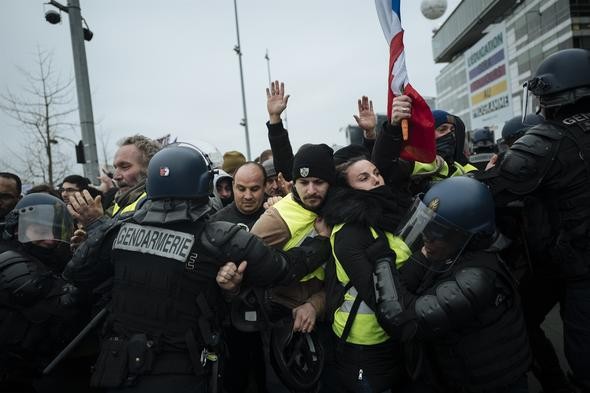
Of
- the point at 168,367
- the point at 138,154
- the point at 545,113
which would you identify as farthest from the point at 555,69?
the point at 138,154

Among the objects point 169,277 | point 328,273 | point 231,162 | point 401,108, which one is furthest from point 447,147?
point 231,162

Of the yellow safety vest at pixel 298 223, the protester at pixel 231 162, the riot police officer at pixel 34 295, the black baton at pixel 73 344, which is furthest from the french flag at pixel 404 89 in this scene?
the protester at pixel 231 162

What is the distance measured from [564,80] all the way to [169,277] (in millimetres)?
2370

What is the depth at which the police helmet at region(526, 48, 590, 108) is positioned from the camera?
2.29m

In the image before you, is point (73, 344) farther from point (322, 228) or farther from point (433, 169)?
point (433, 169)

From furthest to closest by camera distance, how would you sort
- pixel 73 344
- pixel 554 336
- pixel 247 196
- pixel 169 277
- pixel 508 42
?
1. pixel 508 42
2. pixel 554 336
3. pixel 247 196
4. pixel 73 344
5. pixel 169 277

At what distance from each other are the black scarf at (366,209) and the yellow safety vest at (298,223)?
0.54 ft

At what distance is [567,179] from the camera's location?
7.13 ft

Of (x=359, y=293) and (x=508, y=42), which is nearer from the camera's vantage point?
(x=359, y=293)

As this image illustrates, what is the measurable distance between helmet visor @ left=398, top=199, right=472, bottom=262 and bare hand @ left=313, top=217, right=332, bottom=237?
0.48 meters

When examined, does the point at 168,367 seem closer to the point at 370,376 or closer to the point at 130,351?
the point at 130,351

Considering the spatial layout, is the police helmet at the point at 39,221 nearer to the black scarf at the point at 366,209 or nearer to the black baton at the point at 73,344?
the black baton at the point at 73,344

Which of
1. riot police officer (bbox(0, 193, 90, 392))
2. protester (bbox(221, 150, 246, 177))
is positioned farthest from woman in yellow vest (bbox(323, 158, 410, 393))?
protester (bbox(221, 150, 246, 177))

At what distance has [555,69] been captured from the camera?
2.35m
